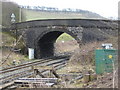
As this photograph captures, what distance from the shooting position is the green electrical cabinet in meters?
12.3

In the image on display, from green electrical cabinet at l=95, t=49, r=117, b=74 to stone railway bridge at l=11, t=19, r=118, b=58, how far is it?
8.51 m

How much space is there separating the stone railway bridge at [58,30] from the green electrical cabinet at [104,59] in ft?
27.9

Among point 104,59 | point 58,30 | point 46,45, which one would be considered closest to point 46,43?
point 46,45

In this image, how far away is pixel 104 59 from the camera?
493 inches

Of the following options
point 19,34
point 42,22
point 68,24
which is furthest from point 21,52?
point 68,24

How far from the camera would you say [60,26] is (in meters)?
25.0

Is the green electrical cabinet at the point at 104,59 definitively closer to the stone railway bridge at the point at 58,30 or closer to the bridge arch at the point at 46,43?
the stone railway bridge at the point at 58,30

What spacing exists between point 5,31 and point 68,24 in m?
9.85

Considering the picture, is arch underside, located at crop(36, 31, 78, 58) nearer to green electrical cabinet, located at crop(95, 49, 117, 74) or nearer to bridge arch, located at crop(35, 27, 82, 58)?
bridge arch, located at crop(35, 27, 82, 58)

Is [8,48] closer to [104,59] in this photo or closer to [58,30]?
[58,30]

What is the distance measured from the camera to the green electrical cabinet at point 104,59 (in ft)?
40.5

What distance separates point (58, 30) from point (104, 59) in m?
13.1

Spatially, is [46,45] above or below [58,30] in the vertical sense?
below

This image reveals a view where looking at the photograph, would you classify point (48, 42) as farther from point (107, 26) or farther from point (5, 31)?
point (107, 26)
